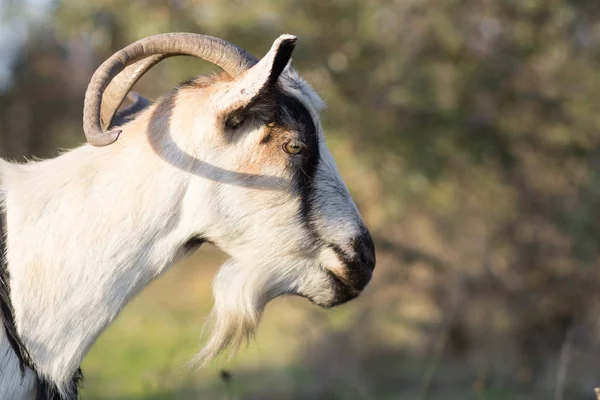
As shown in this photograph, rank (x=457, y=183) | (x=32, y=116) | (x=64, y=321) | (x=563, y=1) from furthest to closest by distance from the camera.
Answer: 1. (x=32, y=116)
2. (x=457, y=183)
3. (x=563, y=1)
4. (x=64, y=321)

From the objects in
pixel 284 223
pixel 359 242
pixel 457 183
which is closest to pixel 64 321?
pixel 284 223

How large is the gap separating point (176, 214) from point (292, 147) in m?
0.55

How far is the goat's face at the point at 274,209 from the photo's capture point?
10.7 feet

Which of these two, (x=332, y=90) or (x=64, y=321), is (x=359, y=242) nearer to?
(x=64, y=321)

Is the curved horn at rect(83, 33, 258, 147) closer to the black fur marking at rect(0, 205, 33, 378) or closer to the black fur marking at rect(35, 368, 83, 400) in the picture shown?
the black fur marking at rect(0, 205, 33, 378)

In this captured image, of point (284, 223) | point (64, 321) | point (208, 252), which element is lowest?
point (208, 252)

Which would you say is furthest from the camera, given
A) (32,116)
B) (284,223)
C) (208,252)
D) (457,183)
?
(32,116)

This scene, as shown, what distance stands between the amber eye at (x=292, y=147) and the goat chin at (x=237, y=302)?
0.50m

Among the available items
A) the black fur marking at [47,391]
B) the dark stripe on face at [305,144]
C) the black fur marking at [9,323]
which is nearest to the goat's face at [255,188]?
the dark stripe on face at [305,144]

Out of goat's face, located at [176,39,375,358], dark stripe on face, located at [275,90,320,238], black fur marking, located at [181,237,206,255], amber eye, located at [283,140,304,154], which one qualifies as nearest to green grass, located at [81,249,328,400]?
goat's face, located at [176,39,375,358]

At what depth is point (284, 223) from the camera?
335 centimetres

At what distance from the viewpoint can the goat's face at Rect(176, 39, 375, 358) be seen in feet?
10.7

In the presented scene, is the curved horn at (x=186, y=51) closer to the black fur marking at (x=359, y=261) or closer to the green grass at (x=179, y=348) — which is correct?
the black fur marking at (x=359, y=261)

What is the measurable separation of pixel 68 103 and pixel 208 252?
13391 mm
